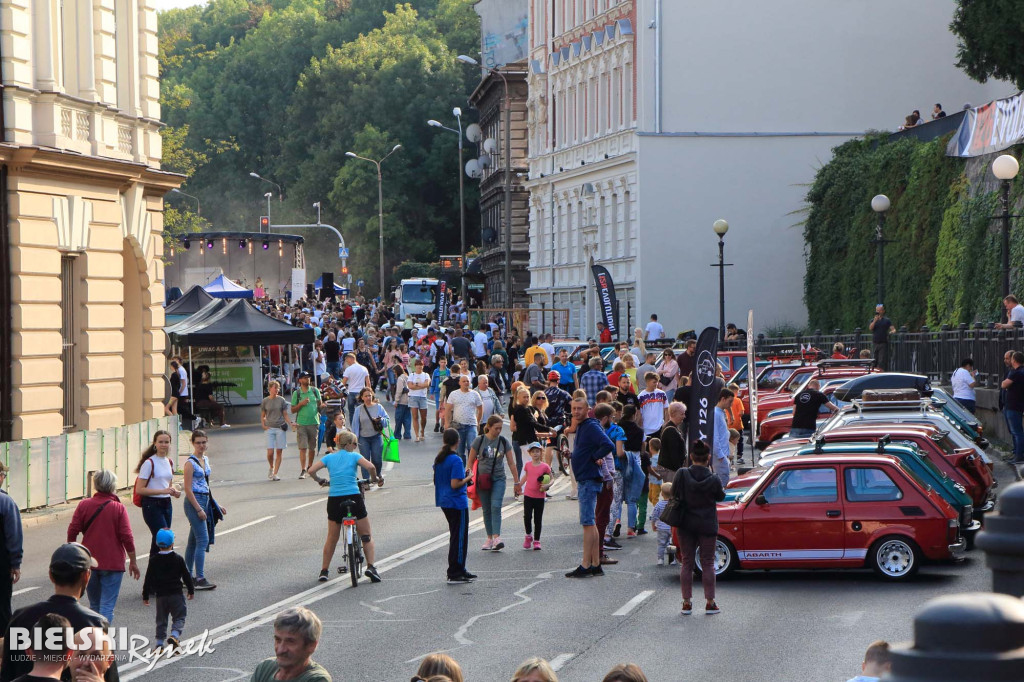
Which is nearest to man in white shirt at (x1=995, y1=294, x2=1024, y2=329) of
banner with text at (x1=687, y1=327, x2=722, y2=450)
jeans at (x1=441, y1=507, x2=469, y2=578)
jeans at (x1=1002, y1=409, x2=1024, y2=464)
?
jeans at (x1=1002, y1=409, x2=1024, y2=464)

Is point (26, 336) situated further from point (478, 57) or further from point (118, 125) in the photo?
point (478, 57)

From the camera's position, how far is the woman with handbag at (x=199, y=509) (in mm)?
14633

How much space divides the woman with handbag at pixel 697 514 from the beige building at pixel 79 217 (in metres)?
12.2

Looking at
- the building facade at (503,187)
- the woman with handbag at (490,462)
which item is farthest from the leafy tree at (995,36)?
the building facade at (503,187)

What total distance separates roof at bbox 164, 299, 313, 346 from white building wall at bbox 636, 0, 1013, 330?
19.7 meters

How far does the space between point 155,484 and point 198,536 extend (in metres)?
0.78

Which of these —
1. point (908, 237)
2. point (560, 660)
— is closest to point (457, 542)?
point (560, 660)

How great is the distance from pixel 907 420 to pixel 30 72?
547 inches

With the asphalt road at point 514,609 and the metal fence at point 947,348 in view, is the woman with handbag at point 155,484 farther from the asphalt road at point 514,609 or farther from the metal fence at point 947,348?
the metal fence at point 947,348

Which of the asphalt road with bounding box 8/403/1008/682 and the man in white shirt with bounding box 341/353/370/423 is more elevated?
the man in white shirt with bounding box 341/353/370/423

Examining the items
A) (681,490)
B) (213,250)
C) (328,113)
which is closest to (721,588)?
(681,490)

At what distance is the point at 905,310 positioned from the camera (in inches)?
1538

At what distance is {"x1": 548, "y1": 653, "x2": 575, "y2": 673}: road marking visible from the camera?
1109cm

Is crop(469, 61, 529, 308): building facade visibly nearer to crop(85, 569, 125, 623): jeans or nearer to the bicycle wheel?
the bicycle wheel
